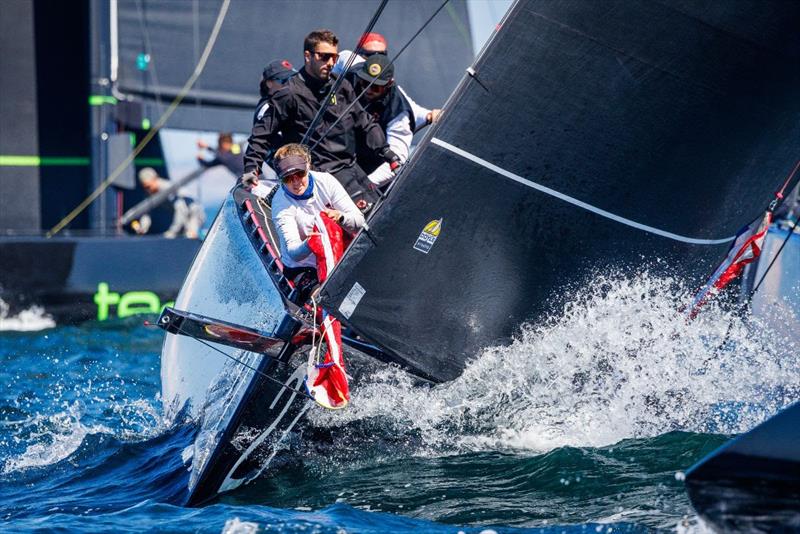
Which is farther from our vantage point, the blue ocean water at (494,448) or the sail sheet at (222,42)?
the sail sheet at (222,42)

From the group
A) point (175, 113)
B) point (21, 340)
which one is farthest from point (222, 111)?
point (21, 340)

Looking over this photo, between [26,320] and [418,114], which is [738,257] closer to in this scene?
[418,114]

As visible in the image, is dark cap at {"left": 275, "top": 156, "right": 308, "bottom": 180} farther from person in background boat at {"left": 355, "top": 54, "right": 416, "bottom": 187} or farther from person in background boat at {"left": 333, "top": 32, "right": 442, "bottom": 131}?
person in background boat at {"left": 333, "top": 32, "right": 442, "bottom": 131}

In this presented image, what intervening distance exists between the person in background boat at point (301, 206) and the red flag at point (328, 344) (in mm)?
39

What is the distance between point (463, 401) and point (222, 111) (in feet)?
23.9

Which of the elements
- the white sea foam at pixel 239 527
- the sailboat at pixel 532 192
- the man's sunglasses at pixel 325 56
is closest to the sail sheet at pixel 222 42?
the man's sunglasses at pixel 325 56

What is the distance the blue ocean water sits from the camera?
3967 mm

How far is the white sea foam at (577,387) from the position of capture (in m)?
4.64

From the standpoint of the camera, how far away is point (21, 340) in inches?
345

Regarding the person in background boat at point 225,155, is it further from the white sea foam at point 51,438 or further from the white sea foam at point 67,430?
the white sea foam at point 51,438

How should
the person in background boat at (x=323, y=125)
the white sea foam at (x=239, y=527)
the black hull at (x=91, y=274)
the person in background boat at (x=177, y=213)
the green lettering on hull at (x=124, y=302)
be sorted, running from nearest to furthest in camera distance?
the white sea foam at (x=239, y=527) < the person in background boat at (x=323, y=125) < the black hull at (x=91, y=274) < the green lettering on hull at (x=124, y=302) < the person in background boat at (x=177, y=213)

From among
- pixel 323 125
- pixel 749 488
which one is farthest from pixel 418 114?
pixel 749 488

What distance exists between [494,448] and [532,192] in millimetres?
1087

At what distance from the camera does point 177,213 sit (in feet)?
37.0
